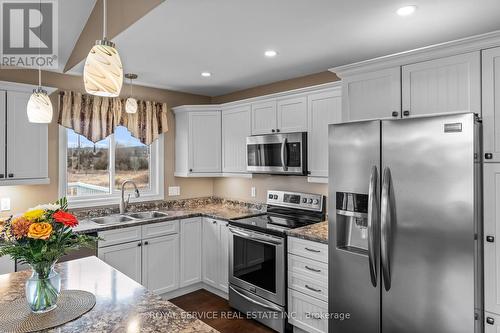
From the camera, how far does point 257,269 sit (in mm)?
2971

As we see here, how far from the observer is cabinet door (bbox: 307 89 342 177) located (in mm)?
2861

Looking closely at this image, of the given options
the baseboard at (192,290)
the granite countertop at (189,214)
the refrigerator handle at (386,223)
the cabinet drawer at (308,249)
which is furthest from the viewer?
the baseboard at (192,290)

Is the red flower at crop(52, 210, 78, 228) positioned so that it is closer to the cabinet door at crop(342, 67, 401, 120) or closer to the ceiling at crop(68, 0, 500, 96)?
the ceiling at crop(68, 0, 500, 96)

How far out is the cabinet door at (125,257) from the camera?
9.87ft

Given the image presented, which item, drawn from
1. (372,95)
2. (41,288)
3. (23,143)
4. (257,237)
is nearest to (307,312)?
(257,237)

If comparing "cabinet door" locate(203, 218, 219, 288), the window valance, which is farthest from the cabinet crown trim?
the window valance

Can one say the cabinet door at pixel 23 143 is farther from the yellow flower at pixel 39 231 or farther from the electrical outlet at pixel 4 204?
the yellow flower at pixel 39 231

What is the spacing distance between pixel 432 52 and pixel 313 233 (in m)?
1.57

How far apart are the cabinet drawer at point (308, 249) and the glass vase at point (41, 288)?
5.93ft

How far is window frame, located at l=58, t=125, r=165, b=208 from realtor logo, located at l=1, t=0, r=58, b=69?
745mm

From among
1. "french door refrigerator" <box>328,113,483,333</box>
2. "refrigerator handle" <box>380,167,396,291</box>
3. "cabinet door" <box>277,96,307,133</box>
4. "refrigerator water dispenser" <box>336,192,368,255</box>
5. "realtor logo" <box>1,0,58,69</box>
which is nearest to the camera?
"french door refrigerator" <box>328,113,483,333</box>

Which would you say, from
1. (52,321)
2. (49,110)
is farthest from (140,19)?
(52,321)

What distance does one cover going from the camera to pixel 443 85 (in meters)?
2.00

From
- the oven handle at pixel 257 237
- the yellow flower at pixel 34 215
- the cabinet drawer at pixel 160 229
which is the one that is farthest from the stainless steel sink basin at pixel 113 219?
the yellow flower at pixel 34 215
